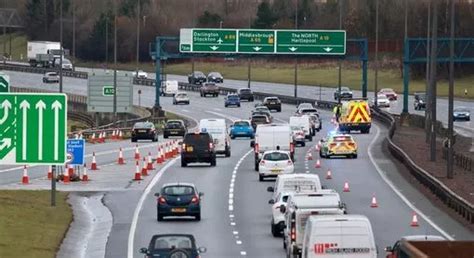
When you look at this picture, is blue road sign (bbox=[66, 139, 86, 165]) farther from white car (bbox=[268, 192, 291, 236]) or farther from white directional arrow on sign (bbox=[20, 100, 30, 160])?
white directional arrow on sign (bbox=[20, 100, 30, 160])

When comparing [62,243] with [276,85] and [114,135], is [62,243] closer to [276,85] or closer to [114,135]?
[114,135]

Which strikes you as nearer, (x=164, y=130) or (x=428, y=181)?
(x=428, y=181)

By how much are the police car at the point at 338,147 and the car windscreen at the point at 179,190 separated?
2831 cm

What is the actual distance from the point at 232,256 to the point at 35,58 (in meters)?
143

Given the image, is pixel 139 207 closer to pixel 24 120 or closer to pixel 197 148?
pixel 197 148

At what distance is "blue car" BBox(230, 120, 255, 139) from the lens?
286 ft

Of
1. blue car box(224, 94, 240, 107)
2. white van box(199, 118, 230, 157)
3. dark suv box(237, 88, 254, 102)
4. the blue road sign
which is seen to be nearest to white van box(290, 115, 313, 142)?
white van box(199, 118, 230, 157)

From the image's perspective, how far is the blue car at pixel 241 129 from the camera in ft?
286

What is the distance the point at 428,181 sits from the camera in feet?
168

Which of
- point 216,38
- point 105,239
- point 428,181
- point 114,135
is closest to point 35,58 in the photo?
point 216,38

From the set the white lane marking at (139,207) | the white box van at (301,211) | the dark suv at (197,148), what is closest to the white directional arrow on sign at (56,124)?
the white box van at (301,211)

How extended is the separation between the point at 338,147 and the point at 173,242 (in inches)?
1641

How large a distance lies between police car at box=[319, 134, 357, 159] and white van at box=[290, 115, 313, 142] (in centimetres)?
1149

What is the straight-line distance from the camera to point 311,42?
4395 inches
